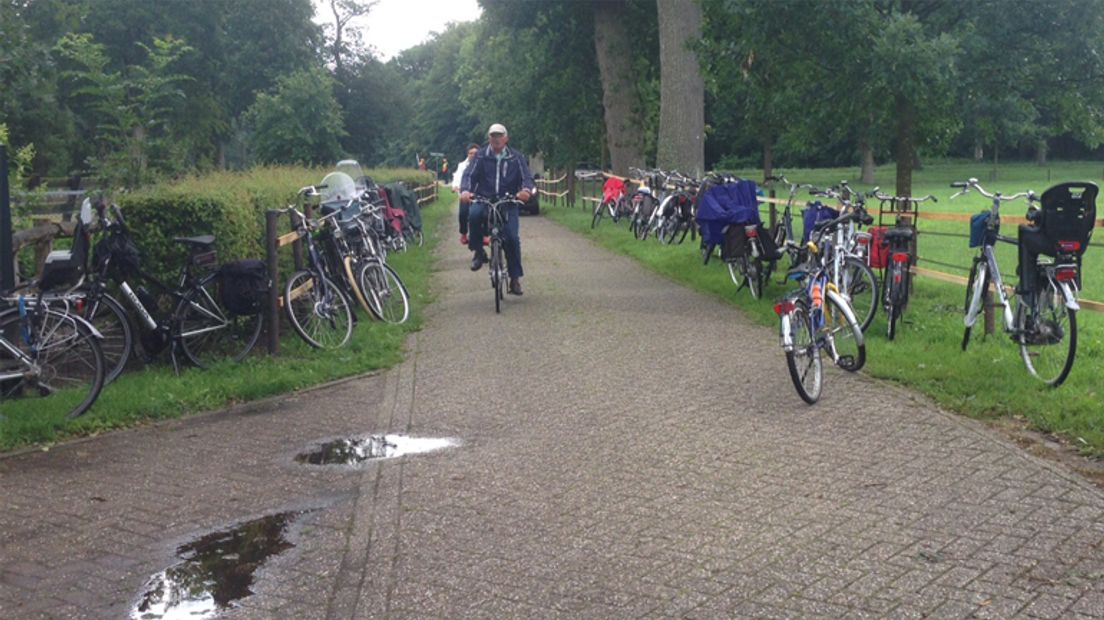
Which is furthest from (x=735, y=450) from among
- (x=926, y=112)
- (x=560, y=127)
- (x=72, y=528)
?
(x=560, y=127)

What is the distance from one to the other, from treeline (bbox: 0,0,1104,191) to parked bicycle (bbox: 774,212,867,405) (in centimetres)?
499

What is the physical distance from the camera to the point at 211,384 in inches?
344

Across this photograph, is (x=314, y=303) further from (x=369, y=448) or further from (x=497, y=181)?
(x=369, y=448)

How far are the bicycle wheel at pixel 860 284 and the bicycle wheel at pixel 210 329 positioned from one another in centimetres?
471

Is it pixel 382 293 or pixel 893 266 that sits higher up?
pixel 893 266

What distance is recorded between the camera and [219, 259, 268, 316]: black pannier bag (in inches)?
368

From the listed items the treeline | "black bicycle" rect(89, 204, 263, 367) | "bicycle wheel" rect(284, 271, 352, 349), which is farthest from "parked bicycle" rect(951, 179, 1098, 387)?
"black bicycle" rect(89, 204, 263, 367)

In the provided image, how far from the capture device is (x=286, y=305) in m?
9.98

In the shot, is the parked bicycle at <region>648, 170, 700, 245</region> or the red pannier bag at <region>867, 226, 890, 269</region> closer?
the red pannier bag at <region>867, 226, 890, 269</region>

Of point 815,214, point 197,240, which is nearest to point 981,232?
point 815,214

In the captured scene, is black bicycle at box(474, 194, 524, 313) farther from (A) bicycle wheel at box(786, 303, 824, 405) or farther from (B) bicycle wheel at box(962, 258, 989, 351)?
(A) bicycle wheel at box(786, 303, 824, 405)

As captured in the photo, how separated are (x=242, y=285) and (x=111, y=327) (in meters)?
1.25

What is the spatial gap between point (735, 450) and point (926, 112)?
8.15 m

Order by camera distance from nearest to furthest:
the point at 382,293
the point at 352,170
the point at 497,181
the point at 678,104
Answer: the point at 382,293 < the point at 497,181 < the point at 352,170 < the point at 678,104
